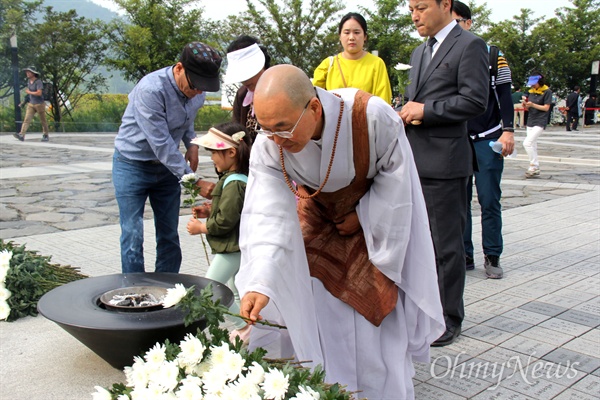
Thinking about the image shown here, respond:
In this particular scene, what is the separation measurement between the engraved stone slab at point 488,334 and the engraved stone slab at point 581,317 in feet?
1.72

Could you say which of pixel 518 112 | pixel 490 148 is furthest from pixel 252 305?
pixel 518 112

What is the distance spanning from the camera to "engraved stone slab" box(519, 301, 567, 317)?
3.97 meters

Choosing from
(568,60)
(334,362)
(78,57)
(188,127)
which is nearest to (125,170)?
(188,127)

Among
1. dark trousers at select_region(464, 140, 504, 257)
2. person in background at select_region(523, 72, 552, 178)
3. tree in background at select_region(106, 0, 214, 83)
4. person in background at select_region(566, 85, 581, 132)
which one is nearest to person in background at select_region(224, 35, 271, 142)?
dark trousers at select_region(464, 140, 504, 257)

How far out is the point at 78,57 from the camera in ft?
75.8

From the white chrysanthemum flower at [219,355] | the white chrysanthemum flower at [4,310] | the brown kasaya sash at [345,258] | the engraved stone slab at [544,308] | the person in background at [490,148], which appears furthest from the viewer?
the person in background at [490,148]

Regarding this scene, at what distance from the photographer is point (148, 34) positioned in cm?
2292

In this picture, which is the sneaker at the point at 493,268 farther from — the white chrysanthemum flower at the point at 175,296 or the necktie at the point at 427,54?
the white chrysanthemum flower at the point at 175,296

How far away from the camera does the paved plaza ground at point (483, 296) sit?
2934mm

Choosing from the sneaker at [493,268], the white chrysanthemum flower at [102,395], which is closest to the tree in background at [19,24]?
the sneaker at [493,268]

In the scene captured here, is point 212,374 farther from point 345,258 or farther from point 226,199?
point 226,199

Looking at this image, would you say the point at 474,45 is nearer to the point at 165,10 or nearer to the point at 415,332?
the point at 415,332

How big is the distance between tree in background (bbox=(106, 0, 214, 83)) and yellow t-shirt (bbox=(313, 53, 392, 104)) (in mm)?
19649

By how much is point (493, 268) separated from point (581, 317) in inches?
37.9
